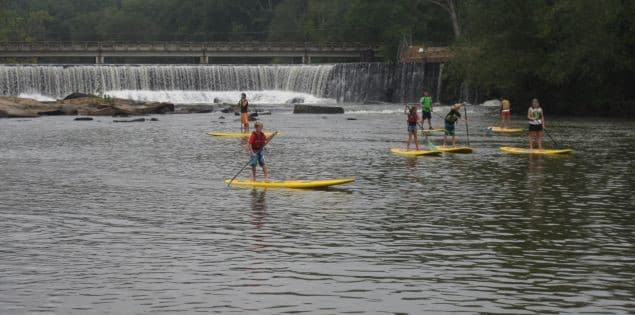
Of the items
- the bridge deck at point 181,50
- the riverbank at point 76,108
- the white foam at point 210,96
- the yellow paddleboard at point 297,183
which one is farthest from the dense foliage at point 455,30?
the yellow paddleboard at point 297,183

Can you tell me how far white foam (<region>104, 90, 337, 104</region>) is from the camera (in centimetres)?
8612

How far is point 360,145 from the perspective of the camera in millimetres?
36594

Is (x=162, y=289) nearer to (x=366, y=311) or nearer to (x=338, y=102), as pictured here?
(x=366, y=311)

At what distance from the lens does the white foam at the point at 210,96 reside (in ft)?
283

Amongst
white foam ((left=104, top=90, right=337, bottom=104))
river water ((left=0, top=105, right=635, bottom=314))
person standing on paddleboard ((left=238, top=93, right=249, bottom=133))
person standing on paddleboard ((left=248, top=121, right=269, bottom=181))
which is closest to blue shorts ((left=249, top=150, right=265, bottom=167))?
person standing on paddleboard ((left=248, top=121, right=269, bottom=181))

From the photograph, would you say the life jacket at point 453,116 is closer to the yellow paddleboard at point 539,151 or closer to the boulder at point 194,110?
the yellow paddleboard at point 539,151

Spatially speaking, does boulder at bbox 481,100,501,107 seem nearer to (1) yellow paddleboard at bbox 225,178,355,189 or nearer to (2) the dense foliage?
(2) the dense foliage

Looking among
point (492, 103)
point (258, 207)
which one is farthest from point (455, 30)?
point (258, 207)

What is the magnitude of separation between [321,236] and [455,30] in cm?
9011

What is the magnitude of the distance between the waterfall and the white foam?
7.0 inches

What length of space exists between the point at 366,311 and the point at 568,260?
415 cm

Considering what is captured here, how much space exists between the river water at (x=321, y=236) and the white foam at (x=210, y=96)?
54.9m

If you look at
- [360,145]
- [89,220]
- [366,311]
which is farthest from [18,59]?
[366,311]

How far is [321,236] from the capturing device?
53.0 ft
